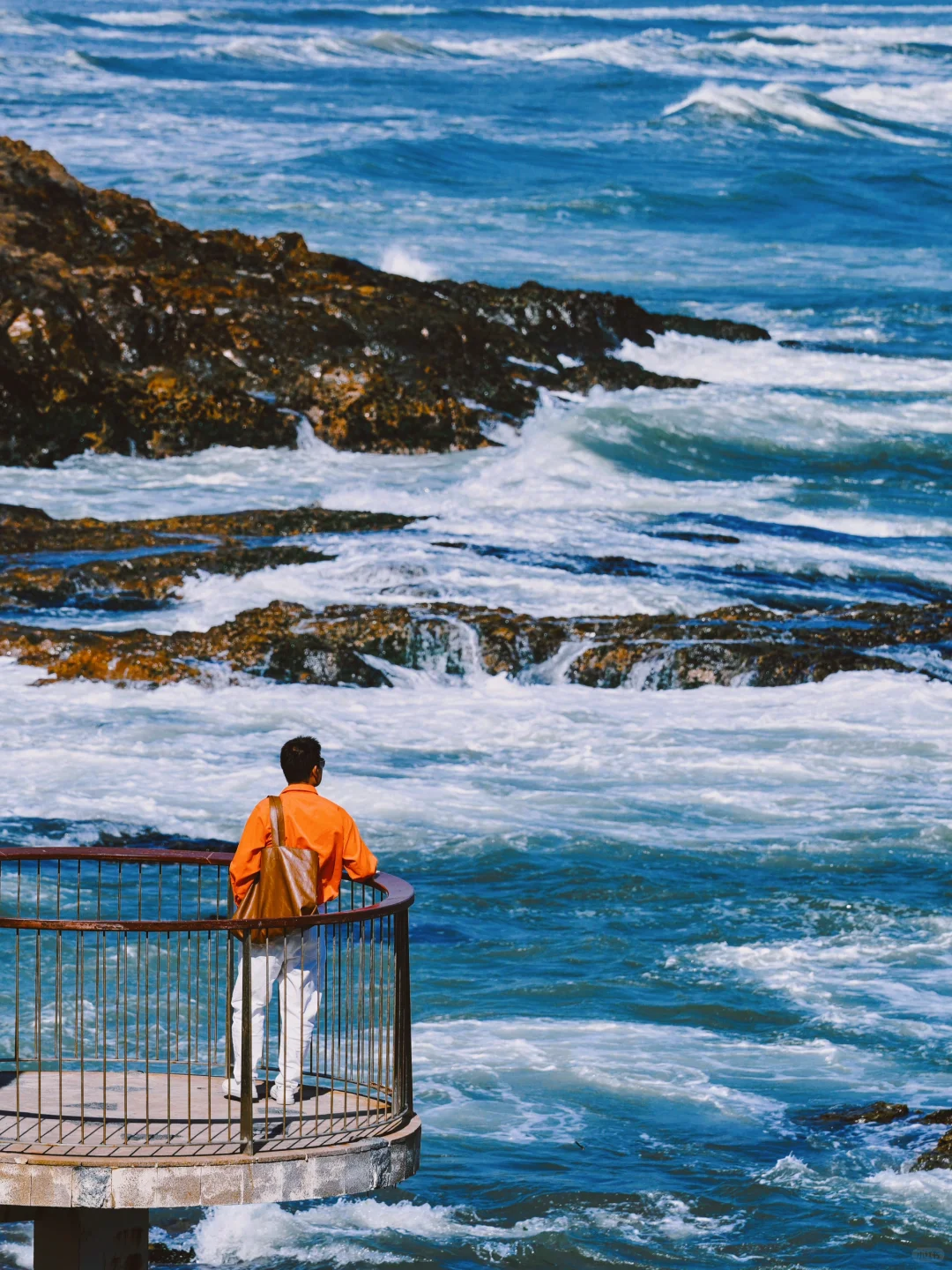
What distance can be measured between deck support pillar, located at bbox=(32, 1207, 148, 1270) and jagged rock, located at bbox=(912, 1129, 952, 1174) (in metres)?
4.36

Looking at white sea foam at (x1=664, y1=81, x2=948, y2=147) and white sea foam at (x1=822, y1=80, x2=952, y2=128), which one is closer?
white sea foam at (x1=664, y1=81, x2=948, y2=147)

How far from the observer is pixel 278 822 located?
279 inches

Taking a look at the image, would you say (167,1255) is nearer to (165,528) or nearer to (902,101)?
(165,528)

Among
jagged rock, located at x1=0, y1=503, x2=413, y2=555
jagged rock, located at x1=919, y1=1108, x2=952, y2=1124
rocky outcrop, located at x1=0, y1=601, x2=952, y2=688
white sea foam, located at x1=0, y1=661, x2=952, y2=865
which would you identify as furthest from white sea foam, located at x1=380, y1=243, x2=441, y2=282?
jagged rock, located at x1=919, y1=1108, x2=952, y2=1124

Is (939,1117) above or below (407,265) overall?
below

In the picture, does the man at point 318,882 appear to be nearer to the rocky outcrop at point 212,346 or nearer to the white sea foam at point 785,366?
the rocky outcrop at point 212,346

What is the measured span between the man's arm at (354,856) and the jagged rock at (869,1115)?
435cm

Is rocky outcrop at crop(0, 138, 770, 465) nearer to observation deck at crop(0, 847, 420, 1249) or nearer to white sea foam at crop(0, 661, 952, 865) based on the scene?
white sea foam at crop(0, 661, 952, 865)

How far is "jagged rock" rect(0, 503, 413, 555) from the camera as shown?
73.9 feet

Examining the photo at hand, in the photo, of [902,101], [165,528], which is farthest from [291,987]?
[902,101]

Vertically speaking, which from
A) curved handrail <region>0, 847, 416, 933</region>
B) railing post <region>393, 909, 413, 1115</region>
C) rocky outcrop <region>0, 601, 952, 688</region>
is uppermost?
curved handrail <region>0, 847, 416, 933</region>

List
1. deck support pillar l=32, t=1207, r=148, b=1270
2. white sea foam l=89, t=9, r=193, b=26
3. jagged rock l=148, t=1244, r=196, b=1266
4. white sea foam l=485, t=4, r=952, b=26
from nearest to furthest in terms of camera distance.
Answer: deck support pillar l=32, t=1207, r=148, b=1270
jagged rock l=148, t=1244, r=196, b=1266
white sea foam l=89, t=9, r=193, b=26
white sea foam l=485, t=4, r=952, b=26

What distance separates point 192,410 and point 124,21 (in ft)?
237

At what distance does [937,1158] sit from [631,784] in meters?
7.15
